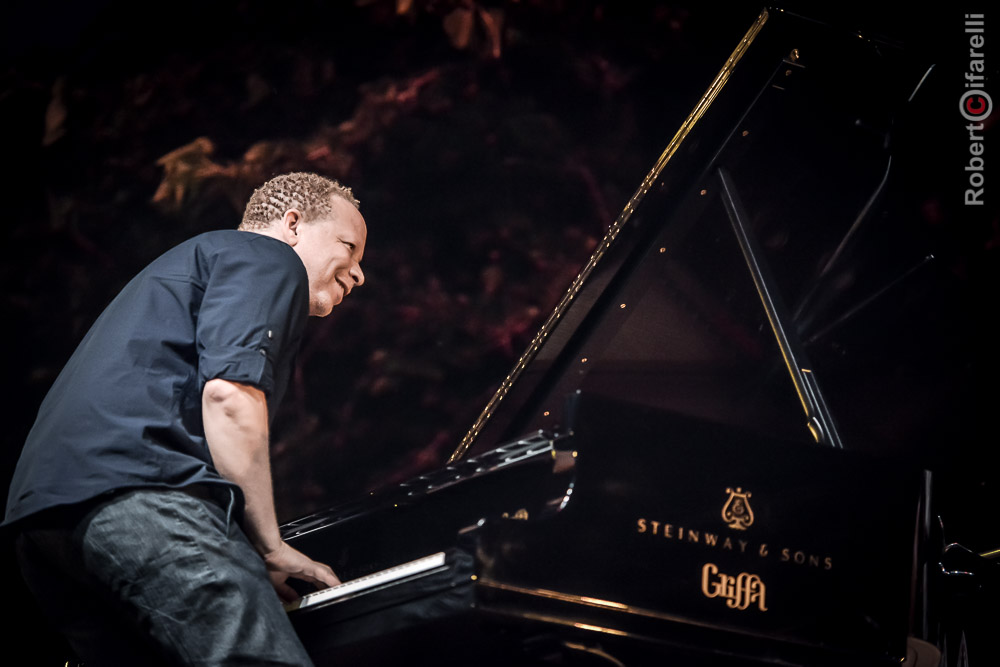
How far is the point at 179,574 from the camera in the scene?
136 cm

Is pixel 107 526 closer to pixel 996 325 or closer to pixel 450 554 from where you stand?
pixel 450 554

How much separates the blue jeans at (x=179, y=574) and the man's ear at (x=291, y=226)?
0.75 meters

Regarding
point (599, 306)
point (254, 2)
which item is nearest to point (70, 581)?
point (599, 306)

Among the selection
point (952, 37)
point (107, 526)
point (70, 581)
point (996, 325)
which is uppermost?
point (952, 37)

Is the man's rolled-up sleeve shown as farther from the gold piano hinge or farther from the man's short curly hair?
the gold piano hinge

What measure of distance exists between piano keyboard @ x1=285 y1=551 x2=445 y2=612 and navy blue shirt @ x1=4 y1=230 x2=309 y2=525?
0.31 m

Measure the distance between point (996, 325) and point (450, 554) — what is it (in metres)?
2.36

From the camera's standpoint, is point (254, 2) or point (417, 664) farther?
point (254, 2)

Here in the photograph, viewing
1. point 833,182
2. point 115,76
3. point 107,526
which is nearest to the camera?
point 107,526

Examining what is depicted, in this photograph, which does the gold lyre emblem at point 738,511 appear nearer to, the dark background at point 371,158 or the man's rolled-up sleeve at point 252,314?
the man's rolled-up sleeve at point 252,314

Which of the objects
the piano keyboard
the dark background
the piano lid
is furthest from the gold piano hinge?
the dark background

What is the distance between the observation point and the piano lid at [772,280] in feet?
7.44

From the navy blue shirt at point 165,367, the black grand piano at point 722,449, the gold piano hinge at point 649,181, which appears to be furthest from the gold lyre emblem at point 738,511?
the navy blue shirt at point 165,367

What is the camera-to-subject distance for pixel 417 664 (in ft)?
5.48
